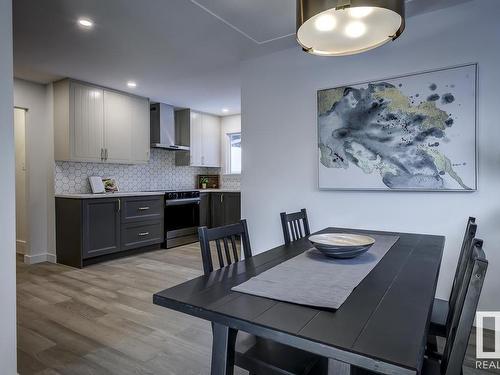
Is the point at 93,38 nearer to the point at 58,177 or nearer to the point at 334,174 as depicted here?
the point at 58,177

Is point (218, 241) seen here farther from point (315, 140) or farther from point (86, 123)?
point (86, 123)

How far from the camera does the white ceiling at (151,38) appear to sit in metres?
2.30

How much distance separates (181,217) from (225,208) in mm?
850

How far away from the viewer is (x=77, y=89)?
4012mm

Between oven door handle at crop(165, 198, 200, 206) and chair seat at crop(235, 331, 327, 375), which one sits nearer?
chair seat at crop(235, 331, 327, 375)

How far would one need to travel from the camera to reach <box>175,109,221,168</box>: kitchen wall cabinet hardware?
571 cm

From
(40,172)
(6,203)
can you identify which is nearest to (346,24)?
(6,203)

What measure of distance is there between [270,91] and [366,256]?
85.0 inches

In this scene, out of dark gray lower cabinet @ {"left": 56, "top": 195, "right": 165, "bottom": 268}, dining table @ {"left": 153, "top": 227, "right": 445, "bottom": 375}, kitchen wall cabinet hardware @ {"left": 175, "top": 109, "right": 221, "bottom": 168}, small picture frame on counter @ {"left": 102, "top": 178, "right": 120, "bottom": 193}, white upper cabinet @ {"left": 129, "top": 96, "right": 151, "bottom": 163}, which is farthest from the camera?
kitchen wall cabinet hardware @ {"left": 175, "top": 109, "right": 221, "bottom": 168}

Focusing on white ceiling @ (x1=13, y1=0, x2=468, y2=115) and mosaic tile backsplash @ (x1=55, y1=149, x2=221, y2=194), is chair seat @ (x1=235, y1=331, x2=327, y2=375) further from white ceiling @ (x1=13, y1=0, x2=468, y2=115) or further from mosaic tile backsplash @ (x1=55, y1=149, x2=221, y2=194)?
mosaic tile backsplash @ (x1=55, y1=149, x2=221, y2=194)

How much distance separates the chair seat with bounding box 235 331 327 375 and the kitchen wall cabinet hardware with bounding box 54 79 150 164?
3.71 metres

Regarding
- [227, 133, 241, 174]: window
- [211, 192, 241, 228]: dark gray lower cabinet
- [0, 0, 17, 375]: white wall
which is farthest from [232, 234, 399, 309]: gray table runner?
[227, 133, 241, 174]: window

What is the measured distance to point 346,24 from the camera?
1.50 metres

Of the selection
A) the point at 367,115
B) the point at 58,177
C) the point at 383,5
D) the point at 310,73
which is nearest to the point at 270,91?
the point at 310,73
